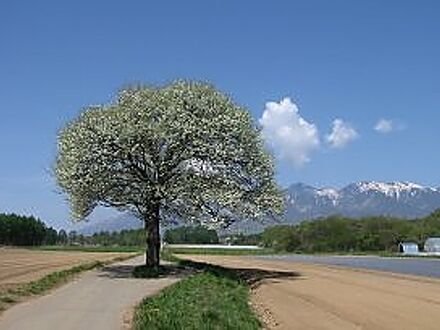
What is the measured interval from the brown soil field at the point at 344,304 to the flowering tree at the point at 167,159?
644 centimetres

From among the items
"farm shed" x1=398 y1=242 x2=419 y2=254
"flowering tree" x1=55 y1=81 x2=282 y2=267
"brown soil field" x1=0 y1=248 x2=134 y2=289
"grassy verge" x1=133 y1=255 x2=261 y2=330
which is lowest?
"grassy verge" x1=133 y1=255 x2=261 y2=330

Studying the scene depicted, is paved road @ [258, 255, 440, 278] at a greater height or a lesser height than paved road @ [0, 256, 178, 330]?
greater

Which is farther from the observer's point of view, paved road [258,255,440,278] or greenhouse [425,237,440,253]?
greenhouse [425,237,440,253]

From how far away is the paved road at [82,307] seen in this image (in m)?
21.3

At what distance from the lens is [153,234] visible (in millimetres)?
51906

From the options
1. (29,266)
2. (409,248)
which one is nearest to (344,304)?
(29,266)

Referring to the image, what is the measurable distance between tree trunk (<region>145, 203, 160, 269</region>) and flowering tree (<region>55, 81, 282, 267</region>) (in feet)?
0.23

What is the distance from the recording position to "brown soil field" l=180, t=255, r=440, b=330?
30.6 meters

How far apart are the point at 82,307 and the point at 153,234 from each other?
84.3 ft

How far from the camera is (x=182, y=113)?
1922 inches

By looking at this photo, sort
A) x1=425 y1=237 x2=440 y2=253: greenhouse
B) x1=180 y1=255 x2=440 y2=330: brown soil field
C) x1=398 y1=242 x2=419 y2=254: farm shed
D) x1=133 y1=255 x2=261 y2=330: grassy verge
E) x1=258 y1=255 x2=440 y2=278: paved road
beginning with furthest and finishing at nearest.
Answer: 1. x1=425 y1=237 x2=440 y2=253: greenhouse
2. x1=398 y1=242 x2=419 y2=254: farm shed
3. x1=258 y1=255 x2=440 y2=278: paved road
4. x1=180 y1=255 x2=440 y2=330: brown soil field
5. x1=133 y1=255 x2=261 y2=330: grassy verge

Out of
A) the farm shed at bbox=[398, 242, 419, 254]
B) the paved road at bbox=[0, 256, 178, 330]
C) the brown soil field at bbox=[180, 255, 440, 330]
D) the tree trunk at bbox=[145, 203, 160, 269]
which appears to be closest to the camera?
the paved road at bbox=[0, 256, 178, 330]

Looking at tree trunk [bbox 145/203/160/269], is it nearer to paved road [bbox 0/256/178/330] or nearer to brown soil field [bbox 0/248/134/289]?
brown soil field [bbox 0/248/134/289]

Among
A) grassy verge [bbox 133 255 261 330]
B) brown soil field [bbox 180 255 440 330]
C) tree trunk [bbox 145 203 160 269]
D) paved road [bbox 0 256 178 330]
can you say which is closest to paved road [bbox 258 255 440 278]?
brown soil field [bbox 180 255 440 330]
